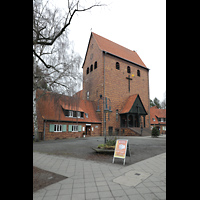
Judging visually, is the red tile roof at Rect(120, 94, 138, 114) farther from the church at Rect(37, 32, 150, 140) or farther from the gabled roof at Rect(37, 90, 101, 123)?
the gabled roof at Rect(37, 90, 101, 123)

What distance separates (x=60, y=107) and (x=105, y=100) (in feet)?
36.2

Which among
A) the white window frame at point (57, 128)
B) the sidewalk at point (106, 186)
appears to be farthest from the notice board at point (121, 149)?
the white window frame at point (57, 128)

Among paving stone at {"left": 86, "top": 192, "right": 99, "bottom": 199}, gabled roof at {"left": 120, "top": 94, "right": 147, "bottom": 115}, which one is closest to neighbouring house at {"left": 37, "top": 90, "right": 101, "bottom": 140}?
gabled roof at {"left": 120, "top": 94, "right": 147, "bottom": 115}

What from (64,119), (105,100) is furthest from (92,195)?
(105,100)

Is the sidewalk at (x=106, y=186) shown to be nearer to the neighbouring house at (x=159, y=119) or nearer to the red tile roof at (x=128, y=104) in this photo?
the red tile roof at (x=128, y=104)

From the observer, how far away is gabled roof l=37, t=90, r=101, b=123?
16938 millimetres

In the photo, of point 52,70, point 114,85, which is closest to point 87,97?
point 114,85

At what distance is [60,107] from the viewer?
19.2 m

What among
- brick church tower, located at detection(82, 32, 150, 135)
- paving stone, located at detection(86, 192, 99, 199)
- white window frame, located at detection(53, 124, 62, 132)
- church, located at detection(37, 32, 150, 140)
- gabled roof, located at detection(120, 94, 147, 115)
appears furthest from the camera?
gabled roof, located at detection(120, 94, 147, 115)

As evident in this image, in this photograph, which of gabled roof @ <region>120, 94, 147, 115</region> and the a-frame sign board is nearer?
the a-frame sign board

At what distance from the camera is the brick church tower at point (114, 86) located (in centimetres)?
3016

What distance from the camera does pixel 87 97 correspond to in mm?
34562

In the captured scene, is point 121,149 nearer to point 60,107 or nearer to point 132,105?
point 60,107
